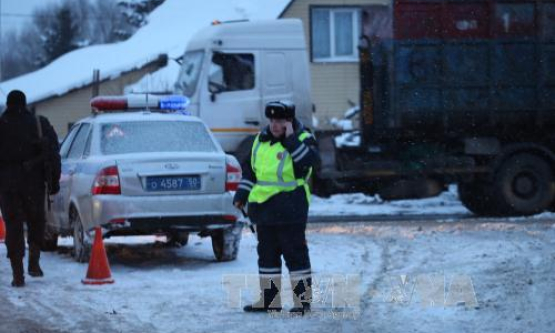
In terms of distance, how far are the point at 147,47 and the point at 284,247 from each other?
3667 cm

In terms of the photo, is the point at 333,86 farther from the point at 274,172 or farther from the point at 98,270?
the point at 274,172

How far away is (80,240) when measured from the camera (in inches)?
517

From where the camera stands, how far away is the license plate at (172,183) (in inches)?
492

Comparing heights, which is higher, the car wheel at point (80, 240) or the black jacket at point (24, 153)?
the black jacket at point (24, 153)

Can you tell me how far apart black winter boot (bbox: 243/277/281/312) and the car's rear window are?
390cm

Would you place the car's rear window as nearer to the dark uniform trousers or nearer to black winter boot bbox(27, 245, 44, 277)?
black winter boot bbox(27, 245, 44, 277)

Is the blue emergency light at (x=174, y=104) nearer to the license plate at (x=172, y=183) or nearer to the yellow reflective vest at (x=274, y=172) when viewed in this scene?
the license plate at (x=172, y=183)

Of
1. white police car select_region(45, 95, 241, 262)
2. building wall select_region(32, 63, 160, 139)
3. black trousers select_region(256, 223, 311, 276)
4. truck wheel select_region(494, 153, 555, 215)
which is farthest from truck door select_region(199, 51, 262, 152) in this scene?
building wall select_region(32, 63, 160, 139)

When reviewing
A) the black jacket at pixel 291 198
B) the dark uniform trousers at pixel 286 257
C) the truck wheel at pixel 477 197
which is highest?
the black jacket at pixel 291 198

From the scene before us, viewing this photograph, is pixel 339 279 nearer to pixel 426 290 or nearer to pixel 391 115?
pixel 426 290

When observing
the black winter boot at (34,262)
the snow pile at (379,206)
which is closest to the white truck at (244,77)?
the snow pile at (379,206)

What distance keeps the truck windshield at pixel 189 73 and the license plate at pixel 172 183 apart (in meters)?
7.24

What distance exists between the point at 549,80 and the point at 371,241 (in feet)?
18.5

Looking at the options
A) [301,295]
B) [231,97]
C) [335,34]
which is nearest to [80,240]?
[301,295]
